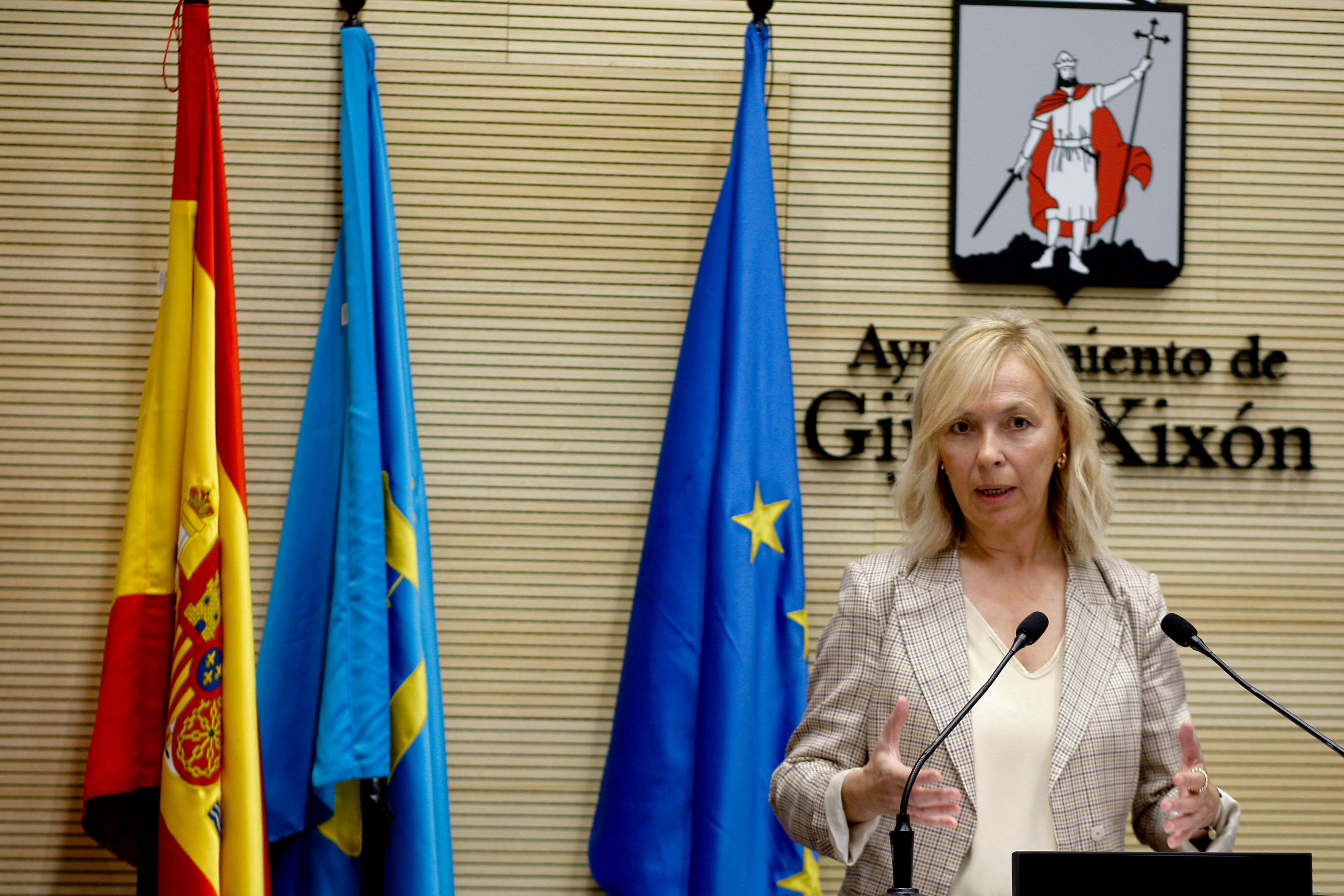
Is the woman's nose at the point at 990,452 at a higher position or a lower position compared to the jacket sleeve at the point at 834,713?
higher

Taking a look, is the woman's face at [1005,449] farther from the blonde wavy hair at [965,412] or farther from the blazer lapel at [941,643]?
the blazer lapel at [941,643]

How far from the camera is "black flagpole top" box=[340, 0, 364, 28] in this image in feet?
8.44

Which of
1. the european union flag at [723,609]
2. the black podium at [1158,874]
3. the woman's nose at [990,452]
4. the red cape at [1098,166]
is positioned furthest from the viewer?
the red cape at [1098,166]

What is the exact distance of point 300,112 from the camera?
2678 millimetres

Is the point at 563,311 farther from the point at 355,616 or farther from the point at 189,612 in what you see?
the point at 189,612

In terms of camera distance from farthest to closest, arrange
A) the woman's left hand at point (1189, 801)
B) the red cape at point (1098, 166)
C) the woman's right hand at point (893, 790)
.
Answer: the red cape at point (1098, 166)
the woman's left hand at point (1189, 801)
the woman's right hand at point (893, 790)

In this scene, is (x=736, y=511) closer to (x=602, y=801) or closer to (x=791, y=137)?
(x=602, y=801)

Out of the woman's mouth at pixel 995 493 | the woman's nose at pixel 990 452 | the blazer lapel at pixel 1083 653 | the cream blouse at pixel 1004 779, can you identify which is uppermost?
the woman's nose at pixel 990 452

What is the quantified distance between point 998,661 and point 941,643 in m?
0.10

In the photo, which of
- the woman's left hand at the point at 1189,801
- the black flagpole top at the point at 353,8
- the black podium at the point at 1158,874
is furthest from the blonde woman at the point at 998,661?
the black flagpole top at the point at 353,8

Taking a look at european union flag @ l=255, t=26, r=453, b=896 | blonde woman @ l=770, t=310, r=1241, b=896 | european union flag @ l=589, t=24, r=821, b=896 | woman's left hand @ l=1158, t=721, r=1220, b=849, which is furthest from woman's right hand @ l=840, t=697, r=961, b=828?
european union flag @ l=255, t=26, r=453, b=896

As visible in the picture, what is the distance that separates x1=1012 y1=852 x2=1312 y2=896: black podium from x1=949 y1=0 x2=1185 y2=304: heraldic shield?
1.77m

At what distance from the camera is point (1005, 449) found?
1813 mm

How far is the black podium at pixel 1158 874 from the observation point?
47.1 inches
